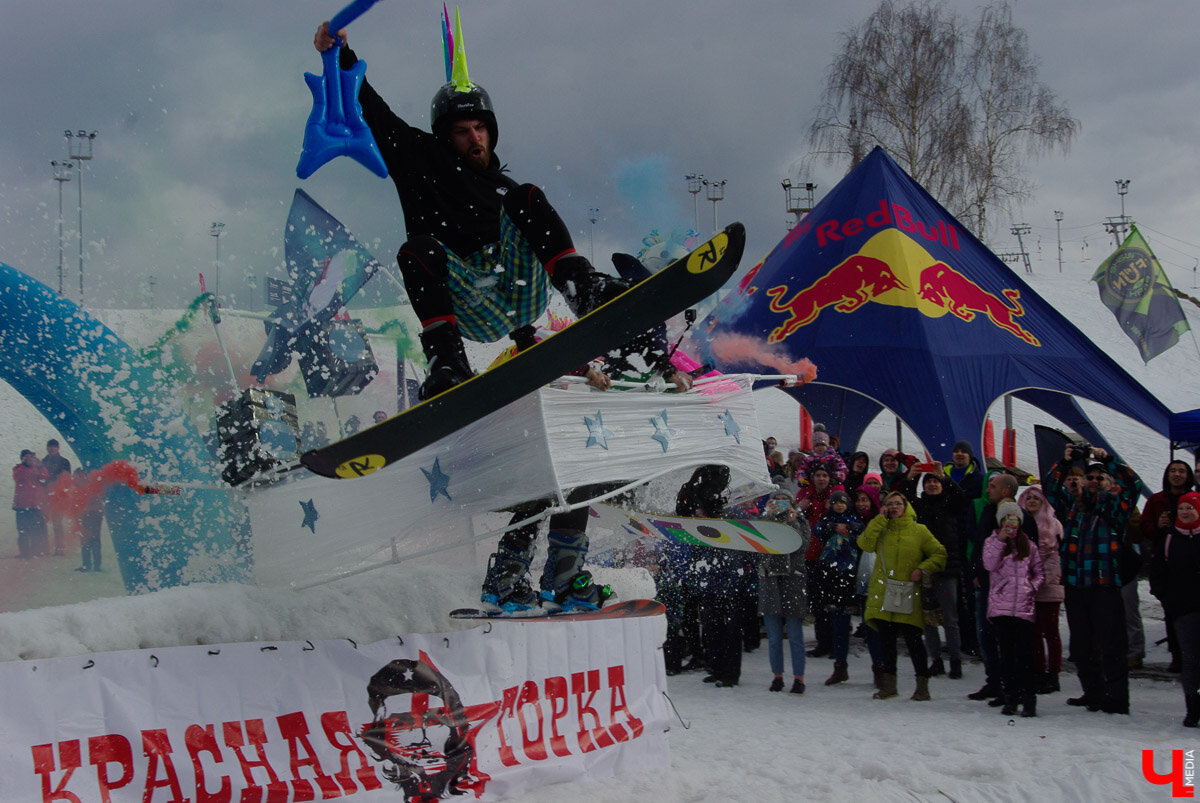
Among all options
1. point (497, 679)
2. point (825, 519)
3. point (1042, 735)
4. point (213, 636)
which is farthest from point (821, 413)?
point (213, 636)

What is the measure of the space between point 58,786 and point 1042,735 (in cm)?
504

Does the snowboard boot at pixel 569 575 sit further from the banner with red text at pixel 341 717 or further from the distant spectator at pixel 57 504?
the distant spectator at pixel 57 504

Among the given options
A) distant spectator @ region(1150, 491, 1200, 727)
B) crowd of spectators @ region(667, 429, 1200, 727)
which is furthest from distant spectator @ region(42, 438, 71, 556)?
distant spectator @ region(1150, 491, 1200, 727)

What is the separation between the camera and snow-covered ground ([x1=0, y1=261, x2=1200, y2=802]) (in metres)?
3.58

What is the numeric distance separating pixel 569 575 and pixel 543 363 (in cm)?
128

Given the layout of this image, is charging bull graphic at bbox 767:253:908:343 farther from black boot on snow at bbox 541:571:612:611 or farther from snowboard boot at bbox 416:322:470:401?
snowboard boot at bbox 416:322:470:401

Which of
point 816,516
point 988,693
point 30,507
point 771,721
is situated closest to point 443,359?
point 771,721

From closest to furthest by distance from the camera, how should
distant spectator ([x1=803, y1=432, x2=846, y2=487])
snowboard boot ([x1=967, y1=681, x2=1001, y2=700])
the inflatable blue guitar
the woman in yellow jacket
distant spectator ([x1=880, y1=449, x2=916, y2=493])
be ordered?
the inflatable blue guitar
snowboard boot ([x1=967, y1=681, x2=1001, y2=700])
the woman in yellow jacket
distant spectator ([x1=880, y1=449, x2=916, y2=493])
distant spectator ([x1=803, y1=432, x2=846, y2=487])

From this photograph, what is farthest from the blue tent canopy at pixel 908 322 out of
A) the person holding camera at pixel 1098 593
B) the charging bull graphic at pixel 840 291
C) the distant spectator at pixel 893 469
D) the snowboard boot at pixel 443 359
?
the snowboard boot at pixel 443 359

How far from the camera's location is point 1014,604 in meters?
5.92

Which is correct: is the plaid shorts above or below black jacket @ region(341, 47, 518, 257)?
below

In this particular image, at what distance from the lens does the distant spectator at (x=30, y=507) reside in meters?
5.94

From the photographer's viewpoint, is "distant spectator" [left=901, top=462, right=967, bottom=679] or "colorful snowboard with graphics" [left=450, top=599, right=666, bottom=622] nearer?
"colorful snowboard with graphics" [left=450, top=599, right=666, bottom=622]

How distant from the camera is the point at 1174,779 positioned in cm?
443
